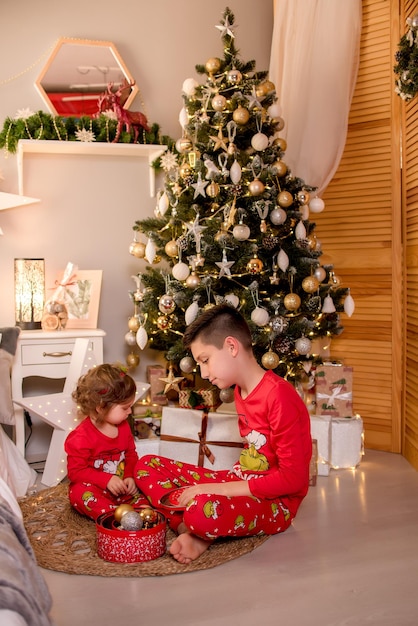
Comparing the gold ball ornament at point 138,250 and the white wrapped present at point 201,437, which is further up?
the gold ball ornament at point 138,250

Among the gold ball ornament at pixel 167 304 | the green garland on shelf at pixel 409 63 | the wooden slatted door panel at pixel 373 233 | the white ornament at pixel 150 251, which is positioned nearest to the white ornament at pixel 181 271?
the gold ball ornament at pixel 167 304

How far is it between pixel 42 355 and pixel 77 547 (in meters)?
1.11

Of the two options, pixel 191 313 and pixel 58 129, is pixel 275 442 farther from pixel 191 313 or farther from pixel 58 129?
pixel 58 129

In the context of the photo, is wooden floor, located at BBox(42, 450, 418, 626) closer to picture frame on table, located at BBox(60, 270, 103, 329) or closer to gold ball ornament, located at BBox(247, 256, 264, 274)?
gold ball ornament, located at BBox(247, 256, 264, 274)

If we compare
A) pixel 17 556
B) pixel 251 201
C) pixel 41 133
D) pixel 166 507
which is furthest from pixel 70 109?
pixel 17 556

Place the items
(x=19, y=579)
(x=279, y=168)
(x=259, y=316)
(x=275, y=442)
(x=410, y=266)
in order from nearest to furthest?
(x=19, y=579) → (x=275, y=442) → (x=259, y=316) → (x=279, y=168) → (x=410, y=266)

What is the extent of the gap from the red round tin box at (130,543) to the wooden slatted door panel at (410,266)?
1.56 meters

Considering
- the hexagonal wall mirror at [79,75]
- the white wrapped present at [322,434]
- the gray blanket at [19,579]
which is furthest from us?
the hexagonal wall mirror at [79,75]

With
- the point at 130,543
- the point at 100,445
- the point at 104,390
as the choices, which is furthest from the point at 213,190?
the point at 130,543

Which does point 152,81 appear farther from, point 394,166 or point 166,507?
point 166,507

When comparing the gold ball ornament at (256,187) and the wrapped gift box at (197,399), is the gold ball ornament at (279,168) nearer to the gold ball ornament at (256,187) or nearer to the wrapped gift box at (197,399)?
the gold ball ornament at (256,187)

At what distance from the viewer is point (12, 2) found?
11.4 feet

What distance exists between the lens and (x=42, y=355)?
318 cm

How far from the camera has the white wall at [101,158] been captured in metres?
3.51
